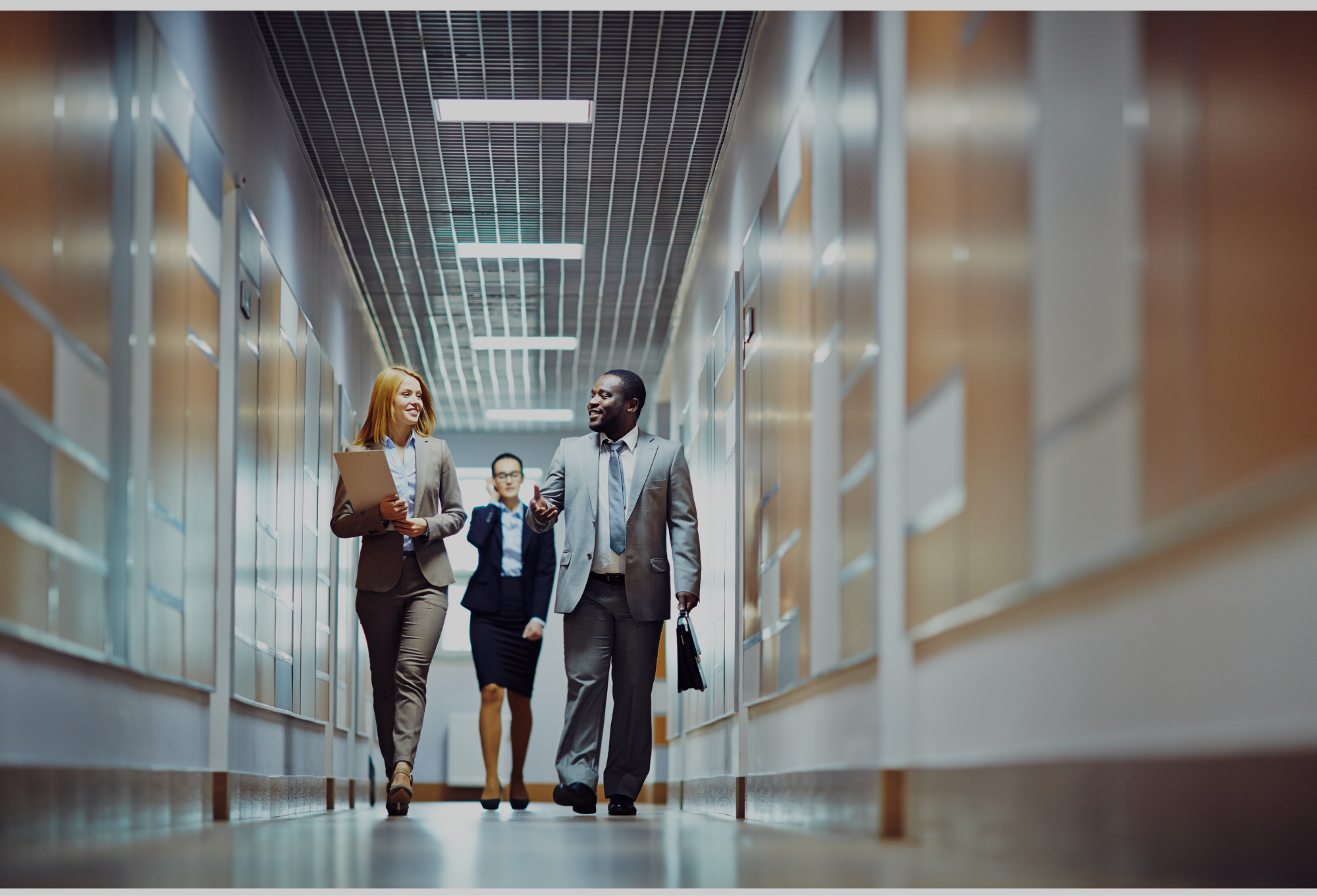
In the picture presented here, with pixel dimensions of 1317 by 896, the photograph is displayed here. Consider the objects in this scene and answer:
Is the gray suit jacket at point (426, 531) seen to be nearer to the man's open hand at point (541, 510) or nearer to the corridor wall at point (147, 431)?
the man's open hand at point (541, 510)

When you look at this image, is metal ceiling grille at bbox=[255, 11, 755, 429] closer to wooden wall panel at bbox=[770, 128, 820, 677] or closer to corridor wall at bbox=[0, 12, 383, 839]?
corridor wall at bbox=[0, 12, 383, 839]

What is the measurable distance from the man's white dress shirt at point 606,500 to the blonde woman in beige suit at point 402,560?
0.53m

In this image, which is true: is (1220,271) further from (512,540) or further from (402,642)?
(512,540)

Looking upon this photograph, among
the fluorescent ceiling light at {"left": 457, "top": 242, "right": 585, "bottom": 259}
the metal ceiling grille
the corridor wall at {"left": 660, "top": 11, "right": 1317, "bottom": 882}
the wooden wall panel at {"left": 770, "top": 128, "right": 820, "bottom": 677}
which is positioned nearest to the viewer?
the corridor wall at {"left": 660, "top": 11, "right": 1317, "bottom": 882}

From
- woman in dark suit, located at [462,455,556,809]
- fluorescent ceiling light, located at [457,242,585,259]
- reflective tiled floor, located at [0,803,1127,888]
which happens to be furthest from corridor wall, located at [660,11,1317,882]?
fluorescent ceiling light, located at [457,242,585,259]

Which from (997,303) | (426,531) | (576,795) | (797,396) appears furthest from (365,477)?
(997,303)

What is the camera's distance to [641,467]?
18.1 feet

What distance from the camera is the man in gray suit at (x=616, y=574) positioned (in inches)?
206

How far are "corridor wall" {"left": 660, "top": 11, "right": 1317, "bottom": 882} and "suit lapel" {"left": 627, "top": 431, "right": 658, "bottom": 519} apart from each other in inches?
71.4

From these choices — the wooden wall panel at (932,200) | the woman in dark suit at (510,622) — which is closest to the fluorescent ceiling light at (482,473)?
the woman in dark suit at (510,622)

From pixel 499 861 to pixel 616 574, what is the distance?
2996 mm

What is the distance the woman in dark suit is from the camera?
22.6ft

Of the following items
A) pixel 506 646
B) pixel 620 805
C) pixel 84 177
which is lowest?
pixel 620 805

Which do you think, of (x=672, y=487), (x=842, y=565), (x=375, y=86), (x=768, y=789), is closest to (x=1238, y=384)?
(x=842, y=565)
